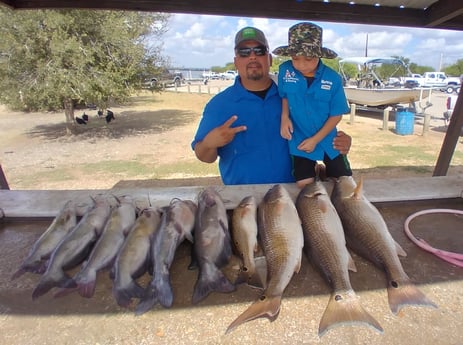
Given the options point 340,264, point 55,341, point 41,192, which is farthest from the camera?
point 41,192

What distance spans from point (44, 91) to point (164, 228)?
13.7 metres

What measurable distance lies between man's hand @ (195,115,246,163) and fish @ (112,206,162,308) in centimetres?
88

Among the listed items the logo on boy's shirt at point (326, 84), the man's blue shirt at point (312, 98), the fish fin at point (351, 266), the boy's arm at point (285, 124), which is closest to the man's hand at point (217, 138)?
the boy's arm at point (285, 124)

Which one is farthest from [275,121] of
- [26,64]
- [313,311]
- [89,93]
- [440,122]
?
[440,122]

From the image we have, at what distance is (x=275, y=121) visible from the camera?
3.07 m

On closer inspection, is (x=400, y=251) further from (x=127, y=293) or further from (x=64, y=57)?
(x=64, y=57)

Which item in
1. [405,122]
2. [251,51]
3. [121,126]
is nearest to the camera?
[251,51]

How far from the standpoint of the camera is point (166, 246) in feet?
6.33

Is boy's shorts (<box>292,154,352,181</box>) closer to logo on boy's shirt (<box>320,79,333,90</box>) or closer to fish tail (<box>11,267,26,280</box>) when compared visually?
logo on boy's shirt (<box>320,79,333,90</box>)

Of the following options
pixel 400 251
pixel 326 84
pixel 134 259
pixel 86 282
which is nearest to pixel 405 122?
pixel 326 84

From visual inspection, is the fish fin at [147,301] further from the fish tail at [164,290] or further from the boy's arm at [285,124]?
the boy's arm at [285,124]

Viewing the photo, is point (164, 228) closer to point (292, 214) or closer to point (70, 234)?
point (70, 234)

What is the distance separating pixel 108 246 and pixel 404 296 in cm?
159

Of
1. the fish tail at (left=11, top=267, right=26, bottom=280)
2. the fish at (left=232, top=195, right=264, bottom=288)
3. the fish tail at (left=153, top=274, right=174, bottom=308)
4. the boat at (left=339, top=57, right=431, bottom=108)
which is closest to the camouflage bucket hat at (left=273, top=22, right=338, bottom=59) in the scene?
the fish at (left=232, top=195, right=264, bottom=288)
